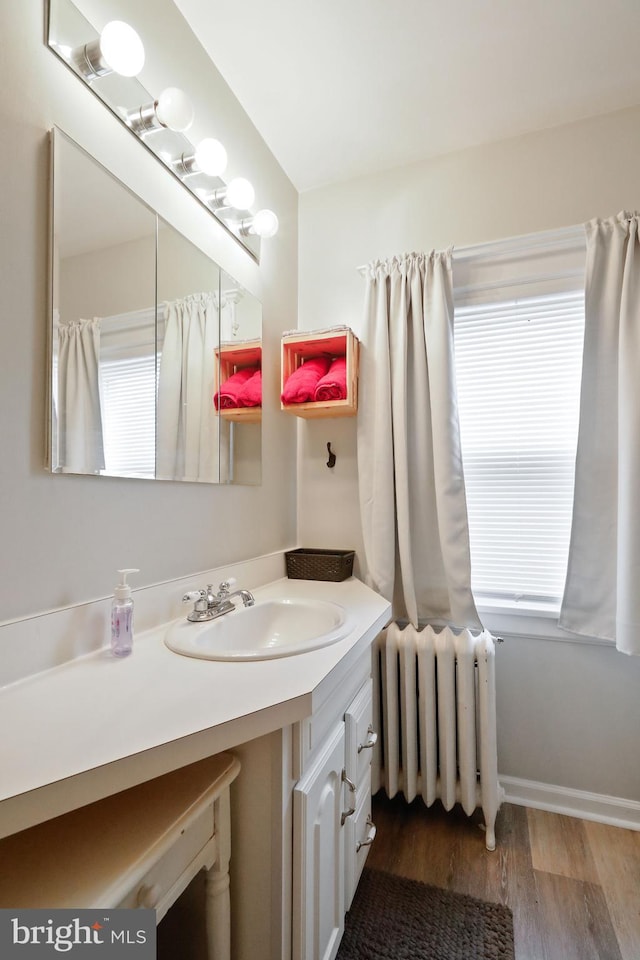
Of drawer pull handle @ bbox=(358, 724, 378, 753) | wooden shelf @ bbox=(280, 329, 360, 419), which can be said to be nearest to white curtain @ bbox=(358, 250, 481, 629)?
wooden shelf @ bbox=(280, 329, 360, 419)

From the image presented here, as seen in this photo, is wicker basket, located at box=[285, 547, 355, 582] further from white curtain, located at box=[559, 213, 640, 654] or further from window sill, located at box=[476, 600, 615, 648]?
white curtain, located at box=[559, 213, 640, 654]

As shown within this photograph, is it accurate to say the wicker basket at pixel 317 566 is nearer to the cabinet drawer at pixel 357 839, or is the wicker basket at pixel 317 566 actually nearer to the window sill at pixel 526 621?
the window sill at pixel 526 621

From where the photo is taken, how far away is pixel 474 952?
117 centimetres

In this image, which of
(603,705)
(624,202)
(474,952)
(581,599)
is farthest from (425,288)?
(474,952)

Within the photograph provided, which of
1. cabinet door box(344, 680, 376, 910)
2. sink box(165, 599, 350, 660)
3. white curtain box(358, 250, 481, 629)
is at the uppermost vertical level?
white curtain box(358, 250, 481, 629)

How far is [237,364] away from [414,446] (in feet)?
2.49

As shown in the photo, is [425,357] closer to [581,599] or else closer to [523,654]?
[581,599]

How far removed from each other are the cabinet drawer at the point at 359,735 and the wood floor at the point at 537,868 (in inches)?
18.3

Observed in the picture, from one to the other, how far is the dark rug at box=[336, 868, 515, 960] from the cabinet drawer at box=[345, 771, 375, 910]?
0.08 metres

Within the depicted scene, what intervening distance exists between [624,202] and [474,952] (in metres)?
2.39

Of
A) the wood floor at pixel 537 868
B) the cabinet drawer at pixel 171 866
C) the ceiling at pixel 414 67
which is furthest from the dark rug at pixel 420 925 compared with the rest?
the ceiling at pixel 414 67

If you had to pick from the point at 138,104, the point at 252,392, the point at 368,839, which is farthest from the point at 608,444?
the point at 138,104

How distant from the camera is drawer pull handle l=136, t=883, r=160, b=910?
2.08ft

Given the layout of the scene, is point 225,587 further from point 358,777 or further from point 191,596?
point 358,777
